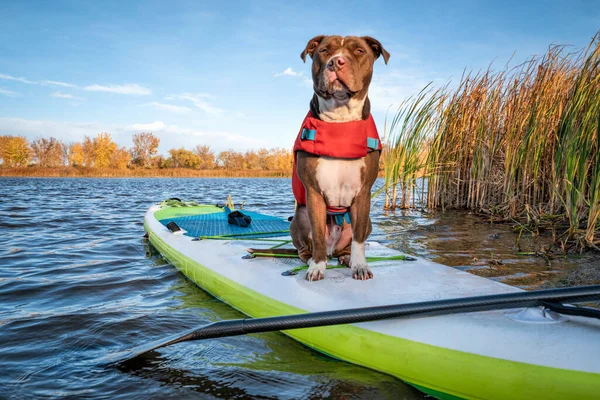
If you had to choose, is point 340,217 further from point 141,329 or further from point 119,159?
point 119,159

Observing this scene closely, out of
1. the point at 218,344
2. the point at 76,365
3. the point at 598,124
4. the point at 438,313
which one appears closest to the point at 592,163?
the point at 598,124

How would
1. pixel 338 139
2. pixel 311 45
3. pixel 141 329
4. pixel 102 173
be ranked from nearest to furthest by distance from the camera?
pixel 338 139, pixel 311 45, pixel 141 329, pixel 102 173

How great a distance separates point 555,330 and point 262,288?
1707 mm

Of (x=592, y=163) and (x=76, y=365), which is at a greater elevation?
(x=592, y=163)

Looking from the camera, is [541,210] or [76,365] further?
[541,210]

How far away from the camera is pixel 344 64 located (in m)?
2.57

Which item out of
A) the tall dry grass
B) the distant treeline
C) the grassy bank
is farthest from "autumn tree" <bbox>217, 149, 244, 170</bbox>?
→ the tall dry grass

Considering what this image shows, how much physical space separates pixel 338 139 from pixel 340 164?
17 cm

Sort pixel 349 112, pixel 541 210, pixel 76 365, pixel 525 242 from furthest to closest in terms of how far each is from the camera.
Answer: pixel 541 210
pixel 525 242
pixel 349 112
pixel 76 365

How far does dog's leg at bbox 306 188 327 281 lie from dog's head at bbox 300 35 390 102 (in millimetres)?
661

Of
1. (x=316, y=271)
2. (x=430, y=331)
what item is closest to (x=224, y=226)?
(x=316, y=271)

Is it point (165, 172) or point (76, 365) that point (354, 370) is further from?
point (165, 172)

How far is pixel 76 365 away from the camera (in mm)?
2564

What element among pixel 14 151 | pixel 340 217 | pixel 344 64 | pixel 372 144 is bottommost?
pixel 340 217
